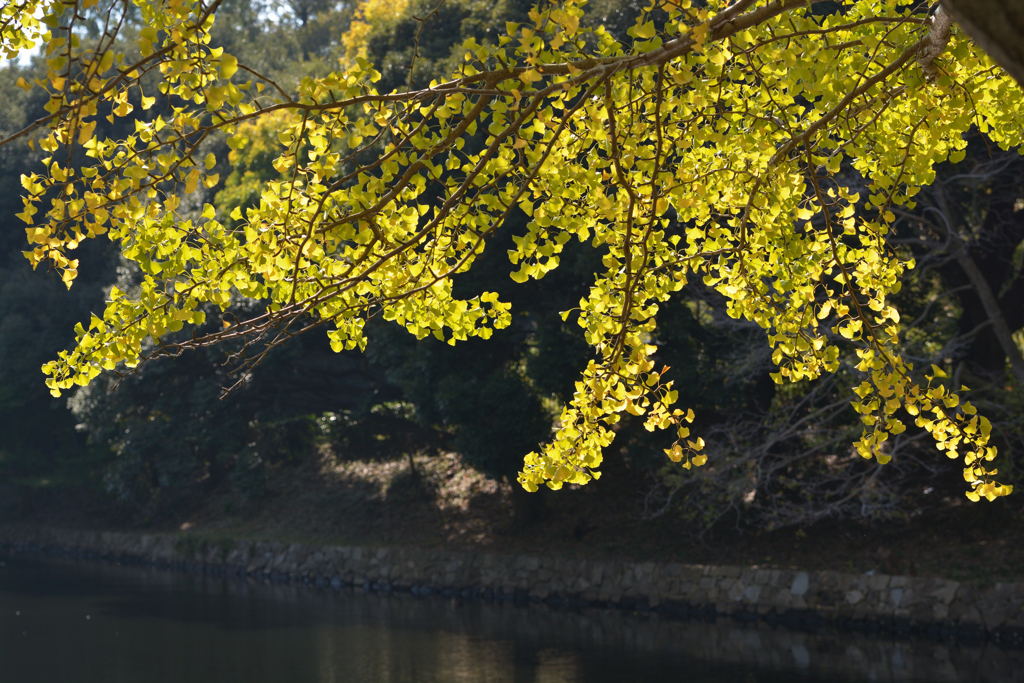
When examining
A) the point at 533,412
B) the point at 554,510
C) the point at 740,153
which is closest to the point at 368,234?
the point at 740,153

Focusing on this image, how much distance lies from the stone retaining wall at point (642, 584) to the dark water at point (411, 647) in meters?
0.50

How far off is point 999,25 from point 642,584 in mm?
12581

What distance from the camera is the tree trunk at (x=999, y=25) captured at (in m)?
1.92

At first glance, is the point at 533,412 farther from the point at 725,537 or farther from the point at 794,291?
the point at 794,291

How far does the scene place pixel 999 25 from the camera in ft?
6.37

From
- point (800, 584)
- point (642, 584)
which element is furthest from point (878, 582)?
point (642, 584)

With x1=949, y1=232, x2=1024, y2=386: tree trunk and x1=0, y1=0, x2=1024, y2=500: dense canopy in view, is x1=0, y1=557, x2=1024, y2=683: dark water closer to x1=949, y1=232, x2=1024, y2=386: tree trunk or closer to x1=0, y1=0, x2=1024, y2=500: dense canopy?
x1=949, y1=232, x2=1024, y2=386: tree trunk

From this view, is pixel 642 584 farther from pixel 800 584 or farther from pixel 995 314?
pixel 995 314

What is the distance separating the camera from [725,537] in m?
14.0

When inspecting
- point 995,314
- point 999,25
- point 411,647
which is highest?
point 995,314

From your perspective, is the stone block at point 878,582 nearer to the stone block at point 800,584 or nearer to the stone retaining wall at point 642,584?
the stone retaining wall at point 642,584

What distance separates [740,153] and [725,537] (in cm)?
1035

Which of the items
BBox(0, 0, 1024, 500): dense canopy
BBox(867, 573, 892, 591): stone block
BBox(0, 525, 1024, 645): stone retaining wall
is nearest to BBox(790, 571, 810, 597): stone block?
BBox(0, 525, 1024, 645): stone retaining wall

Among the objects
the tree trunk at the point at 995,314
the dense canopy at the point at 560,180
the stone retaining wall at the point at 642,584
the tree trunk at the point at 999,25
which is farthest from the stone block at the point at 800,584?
the tree trunk at the point at 999,25
